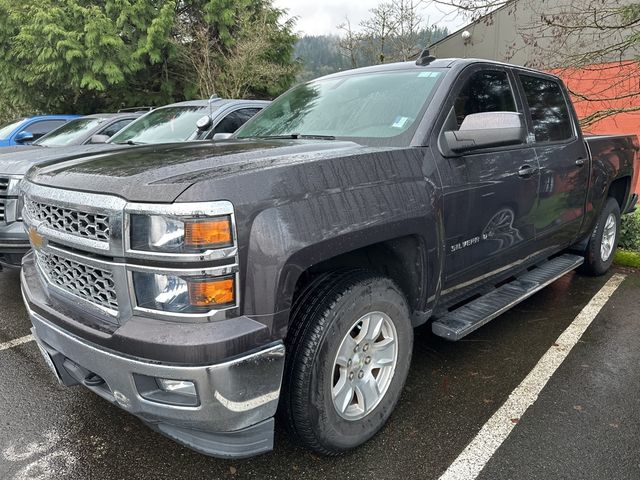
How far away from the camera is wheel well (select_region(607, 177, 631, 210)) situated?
16.5 ft

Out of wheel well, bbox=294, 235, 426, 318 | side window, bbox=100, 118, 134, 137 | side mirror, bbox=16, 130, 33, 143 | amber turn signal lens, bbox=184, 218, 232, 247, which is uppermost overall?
side window, bbox=100, 118, 134, 137

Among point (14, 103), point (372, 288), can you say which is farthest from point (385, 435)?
point (14, 103)

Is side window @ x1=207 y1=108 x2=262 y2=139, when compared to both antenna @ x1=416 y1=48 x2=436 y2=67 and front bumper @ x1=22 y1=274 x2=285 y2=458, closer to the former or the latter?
antenna @ x1=416 y1=48 x2=436 y2=67

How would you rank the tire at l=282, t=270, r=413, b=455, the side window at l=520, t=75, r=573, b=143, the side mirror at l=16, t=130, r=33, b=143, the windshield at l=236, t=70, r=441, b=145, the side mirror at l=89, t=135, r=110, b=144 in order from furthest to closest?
the side mirror at l=16, t=130, r=33, b=143 → the side mirror at l=89, t=135, r=110, b=144 → the side window at l=520, t=75, r=573, b=143 → the windshield at l=236, t=70, r=441, b=145 → the tire at l=282, t=270, r=413, b=455

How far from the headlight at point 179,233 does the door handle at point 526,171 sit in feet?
7.42

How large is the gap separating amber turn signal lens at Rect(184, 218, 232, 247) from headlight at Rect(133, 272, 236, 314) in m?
0.12

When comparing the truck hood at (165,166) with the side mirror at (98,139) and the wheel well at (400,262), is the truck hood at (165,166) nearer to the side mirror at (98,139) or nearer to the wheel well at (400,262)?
the wheel well at (400,262)

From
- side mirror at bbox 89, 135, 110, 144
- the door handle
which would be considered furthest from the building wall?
side mirror at bbox 89, 135, 110, 144

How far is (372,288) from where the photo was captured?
7.50 ft

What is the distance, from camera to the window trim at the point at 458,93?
2.72m

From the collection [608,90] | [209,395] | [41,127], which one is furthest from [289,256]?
[608,90]

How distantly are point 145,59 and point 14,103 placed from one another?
207 inches

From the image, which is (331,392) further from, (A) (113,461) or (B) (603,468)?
(B) (603,468)

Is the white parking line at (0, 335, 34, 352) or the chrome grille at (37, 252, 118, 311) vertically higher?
the chrome grille at (37, 252, 118, 311)
